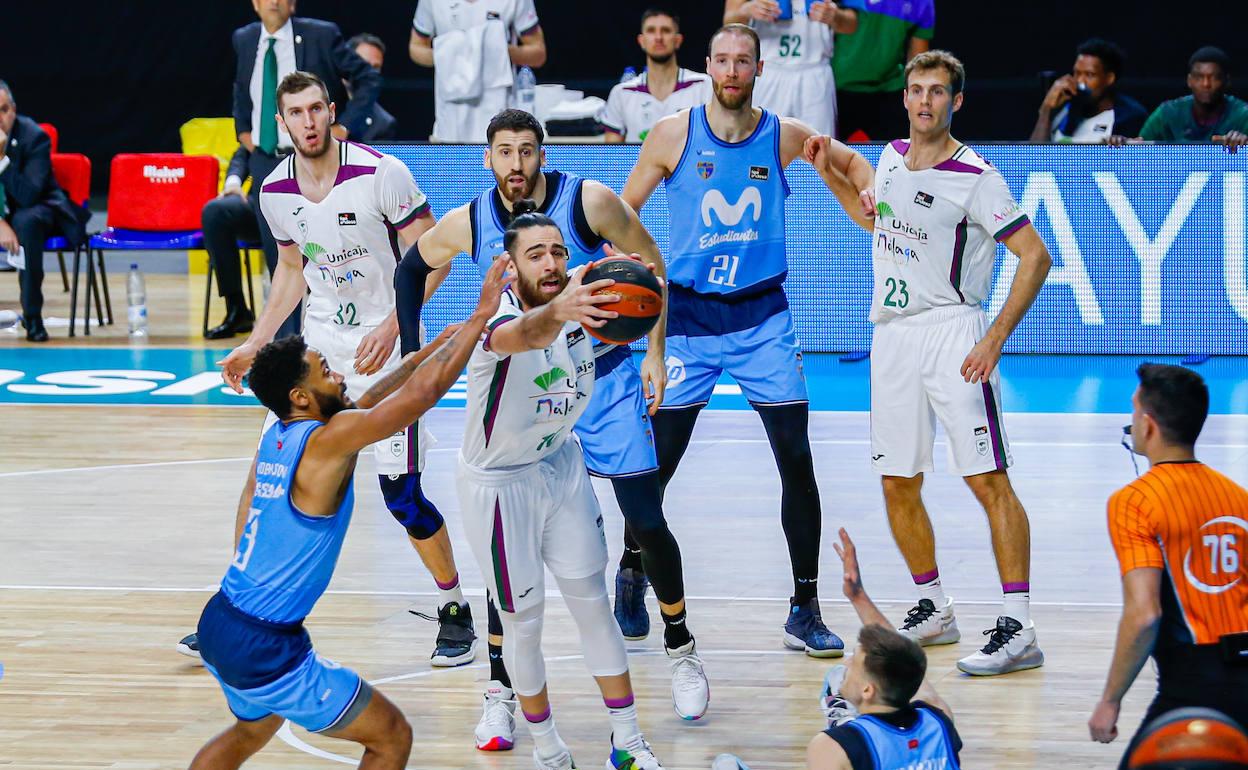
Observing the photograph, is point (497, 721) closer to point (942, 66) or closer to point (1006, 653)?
point (1006, 653)

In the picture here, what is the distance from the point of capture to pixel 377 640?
646cm

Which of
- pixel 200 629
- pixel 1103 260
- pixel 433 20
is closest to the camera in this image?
pixel 200 629

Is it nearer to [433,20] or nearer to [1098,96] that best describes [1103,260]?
[1098,96]

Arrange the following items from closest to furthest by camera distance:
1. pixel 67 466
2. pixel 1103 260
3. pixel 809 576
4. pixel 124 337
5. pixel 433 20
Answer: pixel 809 576, pixel 67 466, pixel 1103 260, pixel 433 20, pixel 124 337

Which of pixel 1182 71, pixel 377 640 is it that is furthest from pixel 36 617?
pixel 1182 71

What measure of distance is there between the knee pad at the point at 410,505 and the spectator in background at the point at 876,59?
699cm

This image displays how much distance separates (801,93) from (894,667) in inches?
342

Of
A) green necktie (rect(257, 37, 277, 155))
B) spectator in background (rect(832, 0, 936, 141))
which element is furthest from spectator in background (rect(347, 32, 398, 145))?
spectator in background (rect(832, 0, 936, 141))

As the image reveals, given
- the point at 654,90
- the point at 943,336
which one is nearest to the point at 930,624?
the point at 943,336

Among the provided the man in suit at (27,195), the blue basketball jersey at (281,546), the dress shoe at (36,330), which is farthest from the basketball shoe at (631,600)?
the dress shoe at (36,330)

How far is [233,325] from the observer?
14.1 meters

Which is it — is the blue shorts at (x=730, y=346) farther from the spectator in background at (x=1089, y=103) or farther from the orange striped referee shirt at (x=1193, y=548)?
the spectator in background at (x=1089, y=103)

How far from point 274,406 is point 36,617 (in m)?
2.83

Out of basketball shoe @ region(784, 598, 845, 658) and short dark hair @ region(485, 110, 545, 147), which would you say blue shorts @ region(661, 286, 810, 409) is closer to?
basketball shoe @ region(784, 598, 845, 658)
